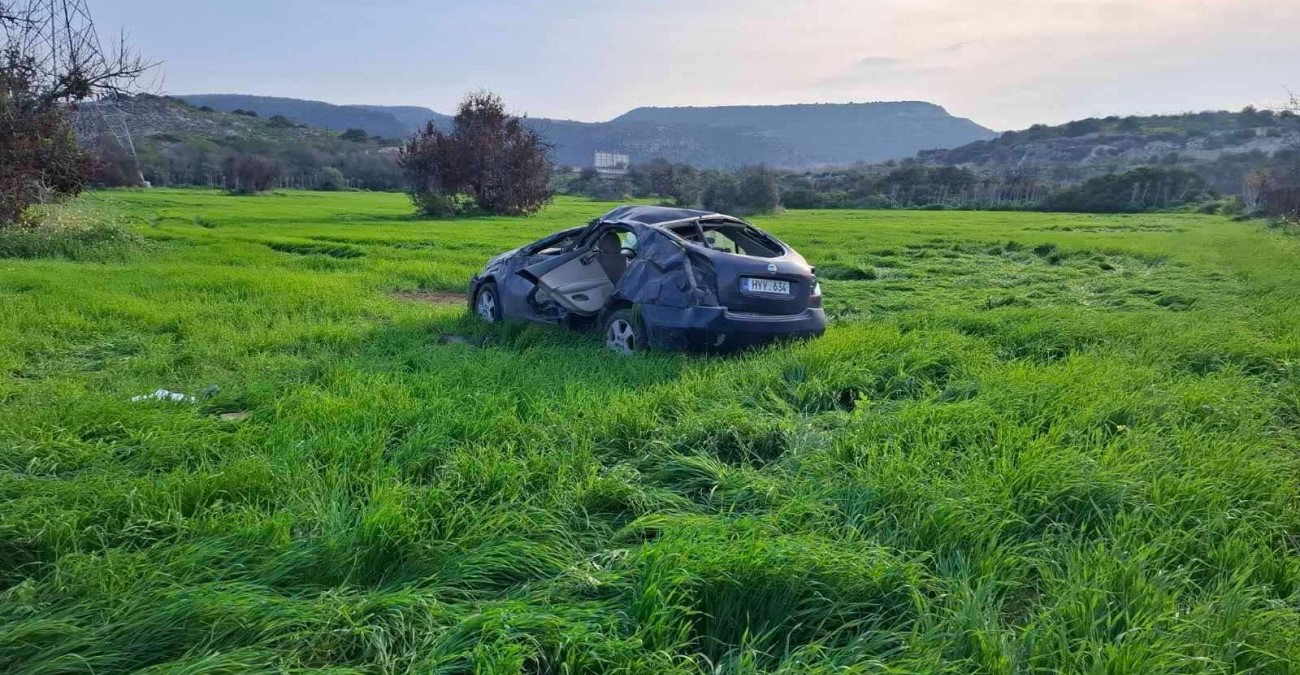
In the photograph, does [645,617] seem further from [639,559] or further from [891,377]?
[891,377]

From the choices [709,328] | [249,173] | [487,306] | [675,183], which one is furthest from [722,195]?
[709,328]

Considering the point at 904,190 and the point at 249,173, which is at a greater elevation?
the point at 249,173

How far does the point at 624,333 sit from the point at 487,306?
2.52m

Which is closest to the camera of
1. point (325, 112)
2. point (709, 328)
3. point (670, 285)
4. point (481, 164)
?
point (709, 328)

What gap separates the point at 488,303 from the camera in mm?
8797

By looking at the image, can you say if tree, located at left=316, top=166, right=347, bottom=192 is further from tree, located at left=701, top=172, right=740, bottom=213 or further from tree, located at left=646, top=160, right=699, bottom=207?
tree, located at left=701, top=172, right=740, bottom=213

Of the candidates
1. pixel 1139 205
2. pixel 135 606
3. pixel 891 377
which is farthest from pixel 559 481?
pixel 1139 205

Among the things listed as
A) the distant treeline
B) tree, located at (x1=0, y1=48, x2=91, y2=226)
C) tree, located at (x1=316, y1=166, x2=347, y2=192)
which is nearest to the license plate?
tree, located at (x1=0, y1=48, x2=91, y2=226)

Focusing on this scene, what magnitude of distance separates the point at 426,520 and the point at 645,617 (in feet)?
3.44

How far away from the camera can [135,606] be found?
2473mm

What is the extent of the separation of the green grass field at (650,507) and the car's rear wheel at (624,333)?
30 centimetres

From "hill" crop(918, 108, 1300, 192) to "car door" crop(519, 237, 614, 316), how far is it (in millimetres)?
82433

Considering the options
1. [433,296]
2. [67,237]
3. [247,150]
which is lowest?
[433,296]

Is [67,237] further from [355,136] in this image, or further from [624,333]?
[355,136]
